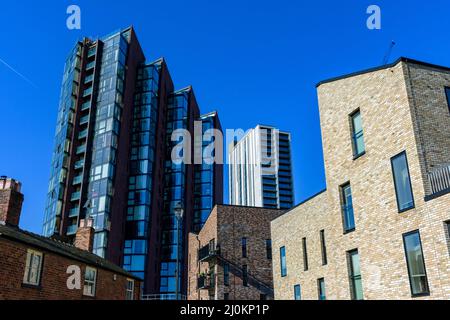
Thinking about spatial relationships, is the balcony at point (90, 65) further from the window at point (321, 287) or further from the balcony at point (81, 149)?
the window at point (321, 287)

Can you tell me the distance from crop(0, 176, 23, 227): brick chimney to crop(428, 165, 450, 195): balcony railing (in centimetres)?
1711

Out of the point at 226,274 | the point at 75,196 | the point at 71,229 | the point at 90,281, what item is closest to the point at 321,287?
the point at 90,281

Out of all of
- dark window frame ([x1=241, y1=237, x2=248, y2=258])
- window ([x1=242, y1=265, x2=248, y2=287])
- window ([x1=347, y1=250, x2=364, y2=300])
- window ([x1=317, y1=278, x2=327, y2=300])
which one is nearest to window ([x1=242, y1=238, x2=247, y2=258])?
dark window frame ([x1=241, y1=237, x2=248, y2=258])

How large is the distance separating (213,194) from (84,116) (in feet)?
88.7

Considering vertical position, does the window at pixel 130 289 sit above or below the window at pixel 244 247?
below

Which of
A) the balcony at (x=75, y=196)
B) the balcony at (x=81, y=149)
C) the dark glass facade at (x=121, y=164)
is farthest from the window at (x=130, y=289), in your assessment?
the balcony at (x=81, y=149)

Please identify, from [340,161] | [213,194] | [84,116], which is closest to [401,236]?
[340,161]

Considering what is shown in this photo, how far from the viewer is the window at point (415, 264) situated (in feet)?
45.7

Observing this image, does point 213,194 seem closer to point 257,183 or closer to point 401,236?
point 401,236

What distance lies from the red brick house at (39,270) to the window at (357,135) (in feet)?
43.4

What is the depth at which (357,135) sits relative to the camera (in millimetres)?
18438

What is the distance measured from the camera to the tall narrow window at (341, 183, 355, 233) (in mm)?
18250

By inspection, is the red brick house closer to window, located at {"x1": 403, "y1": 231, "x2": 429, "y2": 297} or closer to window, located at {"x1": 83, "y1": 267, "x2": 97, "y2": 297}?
window, located at {"x1": 83, "y1": 267, "x2": 97, "y2": 297}

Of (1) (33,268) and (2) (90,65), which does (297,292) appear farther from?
(2) (90,65)
